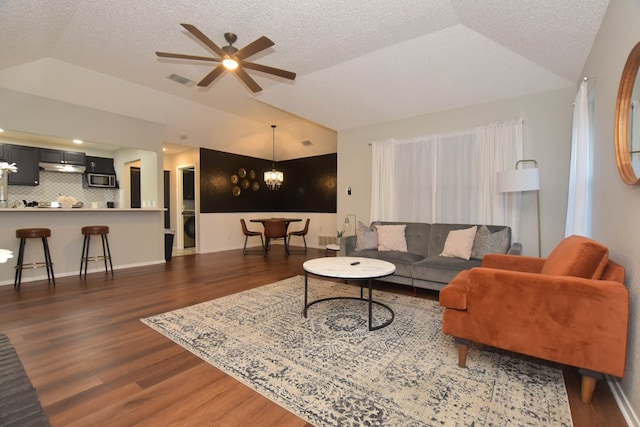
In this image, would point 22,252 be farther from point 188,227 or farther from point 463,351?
point 463,351

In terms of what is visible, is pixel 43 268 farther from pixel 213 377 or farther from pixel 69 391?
pixel 213 377

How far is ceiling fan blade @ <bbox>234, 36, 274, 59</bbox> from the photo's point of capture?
2474mm

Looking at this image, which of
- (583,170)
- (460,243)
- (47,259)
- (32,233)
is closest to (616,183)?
(583,170)

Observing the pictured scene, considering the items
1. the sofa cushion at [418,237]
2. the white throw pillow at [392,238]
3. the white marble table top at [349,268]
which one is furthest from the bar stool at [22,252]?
the sofa cushion at [418,237]

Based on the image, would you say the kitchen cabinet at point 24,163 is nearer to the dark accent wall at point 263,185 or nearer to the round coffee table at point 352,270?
Result: the dark accent wall at point 263,185

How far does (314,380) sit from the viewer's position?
6.03 feet

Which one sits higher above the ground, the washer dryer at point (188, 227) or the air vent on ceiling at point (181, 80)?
the air vent on ceiling at point (181, 80)

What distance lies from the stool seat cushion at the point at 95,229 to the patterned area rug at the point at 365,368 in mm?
2713

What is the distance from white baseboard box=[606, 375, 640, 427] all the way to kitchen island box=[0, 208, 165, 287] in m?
6.20

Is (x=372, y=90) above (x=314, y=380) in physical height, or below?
above

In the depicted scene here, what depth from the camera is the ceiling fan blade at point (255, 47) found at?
2474mm

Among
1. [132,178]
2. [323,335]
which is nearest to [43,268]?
[132,178]

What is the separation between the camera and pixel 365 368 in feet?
6.46

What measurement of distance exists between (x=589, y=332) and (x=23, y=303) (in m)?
5.04
